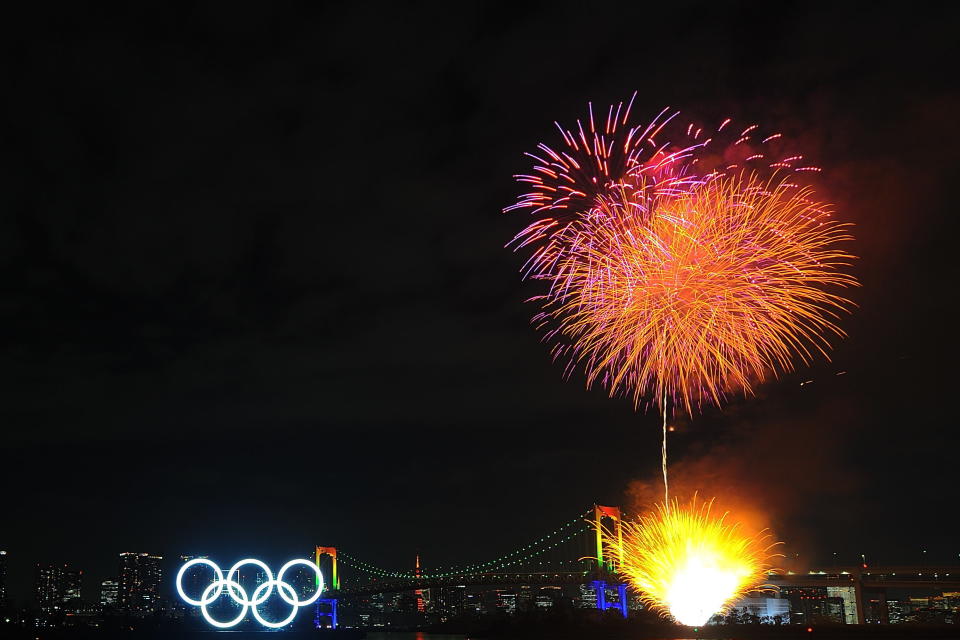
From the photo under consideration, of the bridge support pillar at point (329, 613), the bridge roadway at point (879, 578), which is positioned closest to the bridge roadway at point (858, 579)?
the bridge roadway at point (879, 578)

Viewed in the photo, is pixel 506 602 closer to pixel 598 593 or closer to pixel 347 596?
pixel 347 596

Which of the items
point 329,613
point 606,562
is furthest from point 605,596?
point 329,613

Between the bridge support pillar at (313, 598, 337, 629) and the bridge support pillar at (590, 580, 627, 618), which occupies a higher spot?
the bridge support pillar at (590, 580, 627, 618)

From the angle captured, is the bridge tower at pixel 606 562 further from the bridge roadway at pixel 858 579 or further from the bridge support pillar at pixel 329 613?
the bridge support pillar at pixel 329 613

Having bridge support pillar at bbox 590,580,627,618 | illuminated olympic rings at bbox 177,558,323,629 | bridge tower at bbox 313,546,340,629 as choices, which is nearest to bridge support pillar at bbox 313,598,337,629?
bridge tower at bbox 313,546,340,629

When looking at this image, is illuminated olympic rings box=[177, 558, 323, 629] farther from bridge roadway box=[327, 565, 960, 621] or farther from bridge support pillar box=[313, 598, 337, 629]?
bridge roadway box=[327, 565, 960, 621]

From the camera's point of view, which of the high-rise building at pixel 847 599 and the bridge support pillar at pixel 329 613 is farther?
the bridge support pillar at pixel 329 613

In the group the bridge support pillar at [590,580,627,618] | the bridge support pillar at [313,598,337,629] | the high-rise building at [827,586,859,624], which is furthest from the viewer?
the bridge support pillar at [313,598,337,629]

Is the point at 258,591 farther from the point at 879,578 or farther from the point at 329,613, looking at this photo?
the point at 879,578

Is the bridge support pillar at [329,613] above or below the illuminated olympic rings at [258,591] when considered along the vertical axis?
below

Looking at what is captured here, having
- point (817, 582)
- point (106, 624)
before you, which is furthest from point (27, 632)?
point (817, 582)

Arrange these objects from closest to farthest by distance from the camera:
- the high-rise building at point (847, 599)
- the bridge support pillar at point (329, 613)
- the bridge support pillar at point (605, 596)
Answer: the bridge support pillar at point (605, 596)
the high-rise building at point (847, 599)
the bridge support pillar at point (329, 613)
